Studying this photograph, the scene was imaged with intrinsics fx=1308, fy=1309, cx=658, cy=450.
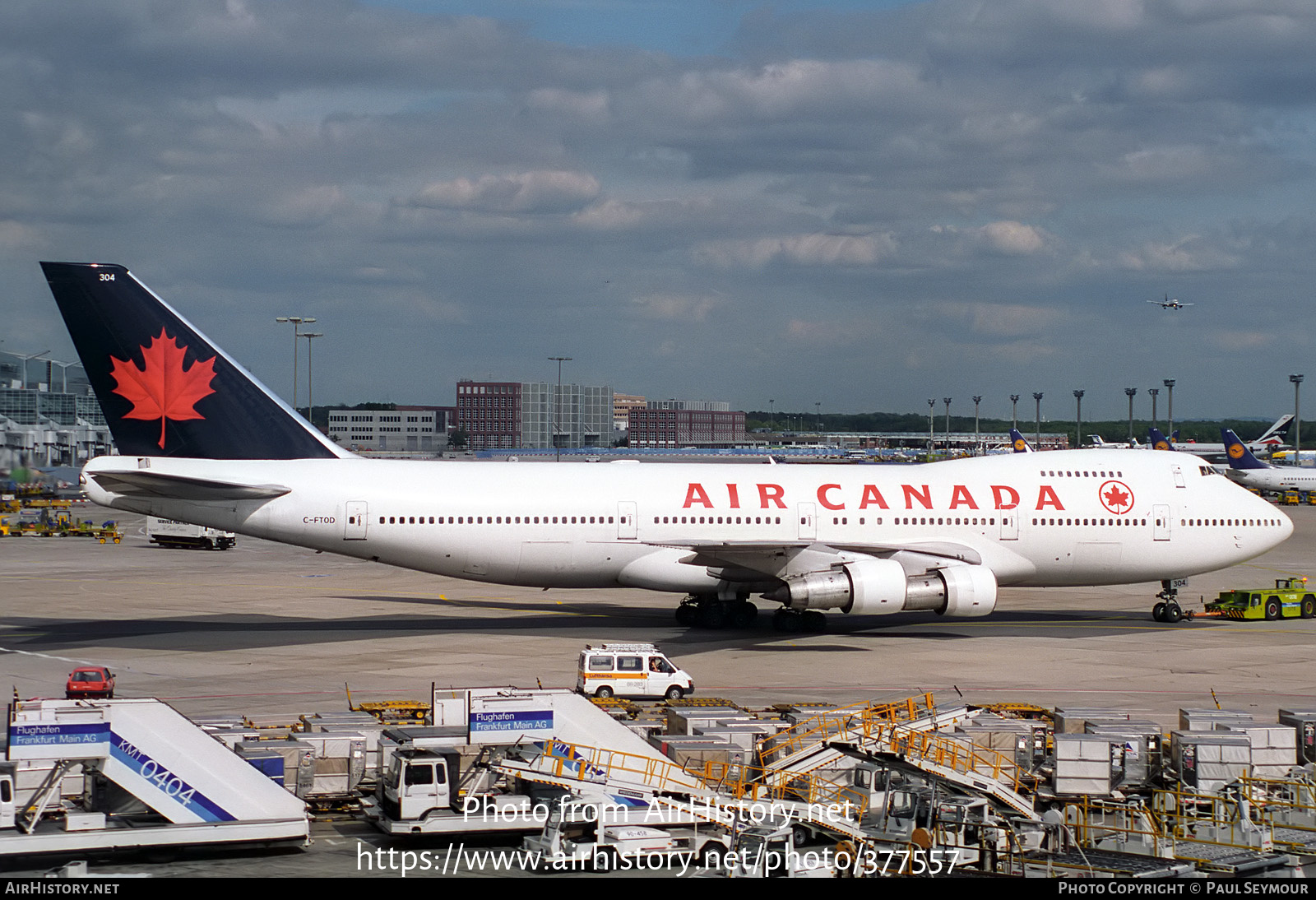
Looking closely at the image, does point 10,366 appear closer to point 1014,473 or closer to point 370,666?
point 370,666

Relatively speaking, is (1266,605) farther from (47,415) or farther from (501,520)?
(47,415)

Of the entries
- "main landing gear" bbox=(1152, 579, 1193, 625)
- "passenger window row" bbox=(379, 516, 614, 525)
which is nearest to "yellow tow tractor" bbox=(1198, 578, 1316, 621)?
"main landing gear" bbox=(1152, 579, 1193, 625)

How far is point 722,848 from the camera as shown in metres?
18.3

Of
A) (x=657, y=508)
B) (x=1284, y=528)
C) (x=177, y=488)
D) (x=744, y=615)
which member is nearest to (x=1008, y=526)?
(x=744, y=615)

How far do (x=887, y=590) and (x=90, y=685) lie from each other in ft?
70.1

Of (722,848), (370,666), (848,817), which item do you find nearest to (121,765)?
(722,848)

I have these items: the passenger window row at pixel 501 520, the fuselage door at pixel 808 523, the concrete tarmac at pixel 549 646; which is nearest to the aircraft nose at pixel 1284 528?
the concrete tarmac at pixel 549 646

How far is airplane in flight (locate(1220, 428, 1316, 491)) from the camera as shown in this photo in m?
120

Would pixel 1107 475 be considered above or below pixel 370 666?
above

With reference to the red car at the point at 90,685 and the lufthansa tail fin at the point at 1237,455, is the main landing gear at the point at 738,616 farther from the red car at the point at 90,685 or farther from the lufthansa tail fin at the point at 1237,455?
the lufthansa tail fin at the point at 1237,455

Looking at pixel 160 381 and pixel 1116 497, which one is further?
pixel 1116 497

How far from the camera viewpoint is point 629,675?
3091 cm

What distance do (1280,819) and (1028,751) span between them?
4.15 meters

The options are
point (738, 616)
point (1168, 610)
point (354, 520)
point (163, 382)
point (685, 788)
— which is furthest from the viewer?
point (1168, 610)
